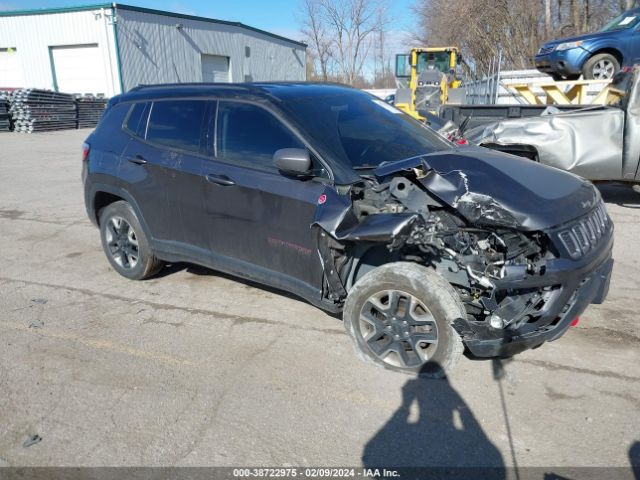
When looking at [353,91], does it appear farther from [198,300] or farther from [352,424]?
[352,424]

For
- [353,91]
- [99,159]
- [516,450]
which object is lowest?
[516,450]

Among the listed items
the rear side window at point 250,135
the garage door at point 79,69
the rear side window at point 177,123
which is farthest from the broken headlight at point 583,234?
the garage door at point 79,69

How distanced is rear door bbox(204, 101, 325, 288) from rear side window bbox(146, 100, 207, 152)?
251mm

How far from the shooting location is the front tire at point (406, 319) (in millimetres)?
3061

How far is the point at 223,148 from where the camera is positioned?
13.0 ft

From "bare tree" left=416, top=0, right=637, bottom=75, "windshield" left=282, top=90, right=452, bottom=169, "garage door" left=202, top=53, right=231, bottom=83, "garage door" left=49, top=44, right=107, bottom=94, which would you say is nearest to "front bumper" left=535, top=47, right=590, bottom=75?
"windshield" left=282, top=90, right=452, bottom=169

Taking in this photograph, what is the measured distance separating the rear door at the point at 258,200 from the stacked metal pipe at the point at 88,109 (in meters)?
23.2

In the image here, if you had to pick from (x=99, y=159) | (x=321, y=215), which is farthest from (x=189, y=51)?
(x=321, y=215)

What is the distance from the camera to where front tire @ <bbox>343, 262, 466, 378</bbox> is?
120 inches

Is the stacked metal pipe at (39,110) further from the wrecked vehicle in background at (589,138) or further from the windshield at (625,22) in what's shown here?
the windshield at (625,22)

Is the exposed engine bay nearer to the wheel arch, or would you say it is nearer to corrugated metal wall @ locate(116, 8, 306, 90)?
the wheel arch

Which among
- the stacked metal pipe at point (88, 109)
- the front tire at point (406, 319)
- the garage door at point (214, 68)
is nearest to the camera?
the front tire at point (406, 319)

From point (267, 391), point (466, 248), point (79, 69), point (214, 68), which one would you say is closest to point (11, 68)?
point (79, 69)

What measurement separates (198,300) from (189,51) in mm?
29655
